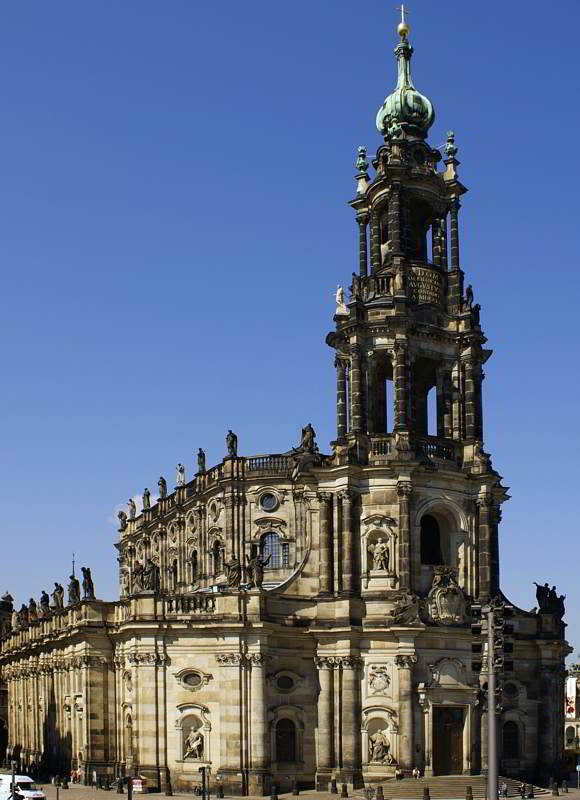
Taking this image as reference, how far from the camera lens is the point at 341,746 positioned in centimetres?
6700

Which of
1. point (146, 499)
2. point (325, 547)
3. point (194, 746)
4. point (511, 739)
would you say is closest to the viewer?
point (194, 746)

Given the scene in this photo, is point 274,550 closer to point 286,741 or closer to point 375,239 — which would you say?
point 286,741

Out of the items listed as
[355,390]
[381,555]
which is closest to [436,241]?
[355,390]

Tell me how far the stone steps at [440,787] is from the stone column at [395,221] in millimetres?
28740

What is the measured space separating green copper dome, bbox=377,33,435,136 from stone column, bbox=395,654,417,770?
31.0 m

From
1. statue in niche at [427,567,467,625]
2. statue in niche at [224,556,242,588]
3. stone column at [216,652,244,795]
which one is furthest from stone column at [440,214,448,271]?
stone column at [216,652,244,795]

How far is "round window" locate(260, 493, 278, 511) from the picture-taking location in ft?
255

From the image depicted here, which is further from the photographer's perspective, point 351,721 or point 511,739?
point 511,739

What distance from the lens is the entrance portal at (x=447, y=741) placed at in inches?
2657

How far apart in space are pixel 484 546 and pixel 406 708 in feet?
33.6

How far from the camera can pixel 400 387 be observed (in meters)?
70.2

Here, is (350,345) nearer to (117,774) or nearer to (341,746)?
(341,746)

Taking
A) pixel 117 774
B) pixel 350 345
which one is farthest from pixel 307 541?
pixel 117 774

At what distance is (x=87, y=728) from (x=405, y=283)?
1271 inches
